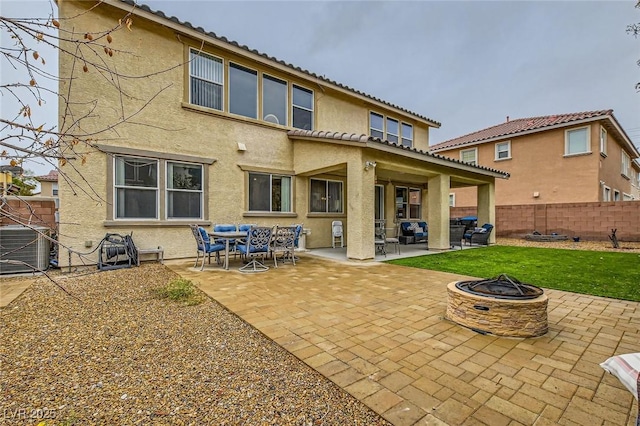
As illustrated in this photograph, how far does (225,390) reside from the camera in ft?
8.24

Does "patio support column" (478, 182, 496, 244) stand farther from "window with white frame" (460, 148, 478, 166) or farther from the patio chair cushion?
the patio chair cushion

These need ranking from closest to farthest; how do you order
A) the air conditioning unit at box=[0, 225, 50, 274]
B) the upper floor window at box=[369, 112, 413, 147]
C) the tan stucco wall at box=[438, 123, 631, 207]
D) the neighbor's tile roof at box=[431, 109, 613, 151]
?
the air conditioning unit at box=[0, 225, 50, 274]
the upper floor window at box=[369, 112, 413, 147]
the tan stucco wall at box=[438, 123, 631, 207]
the neighbor's tile roof at box=[431, 109, 613, 151]

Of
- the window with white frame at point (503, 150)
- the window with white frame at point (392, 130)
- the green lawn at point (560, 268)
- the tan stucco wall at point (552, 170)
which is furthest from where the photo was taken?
the window with white frame at point (503, 150)

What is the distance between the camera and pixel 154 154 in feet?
28.1

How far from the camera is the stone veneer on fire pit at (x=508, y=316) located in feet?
11.6

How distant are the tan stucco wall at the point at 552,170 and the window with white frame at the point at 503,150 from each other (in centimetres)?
24

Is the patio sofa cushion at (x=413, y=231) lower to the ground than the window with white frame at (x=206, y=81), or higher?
lower

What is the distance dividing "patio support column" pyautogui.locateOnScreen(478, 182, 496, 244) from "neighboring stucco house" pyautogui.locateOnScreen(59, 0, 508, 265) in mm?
2041

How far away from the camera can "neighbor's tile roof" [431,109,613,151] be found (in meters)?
16.9

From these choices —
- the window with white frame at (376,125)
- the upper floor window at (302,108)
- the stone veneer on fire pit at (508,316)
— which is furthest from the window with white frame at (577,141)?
the stone veneer on fire pit at (508,316)

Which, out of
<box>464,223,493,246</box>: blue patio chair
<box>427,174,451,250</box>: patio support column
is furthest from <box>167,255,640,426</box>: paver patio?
<box>464,223,493,246</box>: blue patio chair

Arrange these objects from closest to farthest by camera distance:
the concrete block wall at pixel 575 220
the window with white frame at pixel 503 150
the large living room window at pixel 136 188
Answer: the large living room window at pixel 136 188
the concrete block wall at pixel 575 220
the window with white frame at pixel 503 150

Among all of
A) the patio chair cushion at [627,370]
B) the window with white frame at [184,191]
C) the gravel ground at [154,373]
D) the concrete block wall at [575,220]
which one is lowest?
the gravel ground at [154,373]

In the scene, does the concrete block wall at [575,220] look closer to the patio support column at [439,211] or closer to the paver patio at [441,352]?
the patio support column at [439,211]
